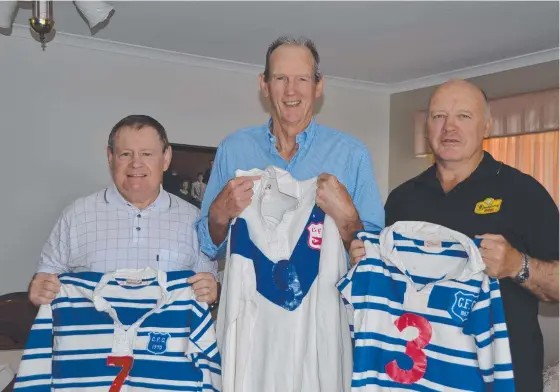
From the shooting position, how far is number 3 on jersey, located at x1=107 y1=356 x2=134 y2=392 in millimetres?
2250

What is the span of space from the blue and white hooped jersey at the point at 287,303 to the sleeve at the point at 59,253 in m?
0.61

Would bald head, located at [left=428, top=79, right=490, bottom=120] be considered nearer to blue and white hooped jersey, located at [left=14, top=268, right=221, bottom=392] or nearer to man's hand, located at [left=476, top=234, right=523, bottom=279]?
man's hand, located at [left=476, top=234, right=523, bottom=279]

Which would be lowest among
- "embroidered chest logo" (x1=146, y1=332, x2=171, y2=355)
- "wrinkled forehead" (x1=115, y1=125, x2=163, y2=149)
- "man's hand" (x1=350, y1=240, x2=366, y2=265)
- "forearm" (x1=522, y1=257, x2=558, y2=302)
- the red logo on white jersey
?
"embroidered chest logo" (x1=146, y1=332, x2=171, y2=355)

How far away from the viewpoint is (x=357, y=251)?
7.00 feet

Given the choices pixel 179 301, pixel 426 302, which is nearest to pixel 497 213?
pixel 426 302

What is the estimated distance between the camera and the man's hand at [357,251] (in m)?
2.13

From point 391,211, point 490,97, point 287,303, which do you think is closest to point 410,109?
point 490,97

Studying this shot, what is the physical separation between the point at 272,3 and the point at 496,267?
269 centimetres

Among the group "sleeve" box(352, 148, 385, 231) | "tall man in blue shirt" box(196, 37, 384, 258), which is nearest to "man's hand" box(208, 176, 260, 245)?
"tall man in blue shirt" box(196, 37, 384, 258)

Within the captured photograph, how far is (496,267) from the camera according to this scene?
1.91 m

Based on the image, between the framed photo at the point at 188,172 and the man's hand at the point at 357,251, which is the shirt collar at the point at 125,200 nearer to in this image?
the man's hand at the point at 357,251

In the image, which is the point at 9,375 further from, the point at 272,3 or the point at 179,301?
the point at 272,3

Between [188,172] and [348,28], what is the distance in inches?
71.1

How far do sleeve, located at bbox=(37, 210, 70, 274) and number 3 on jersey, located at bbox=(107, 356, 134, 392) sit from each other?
1.28 feet
